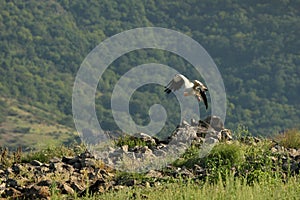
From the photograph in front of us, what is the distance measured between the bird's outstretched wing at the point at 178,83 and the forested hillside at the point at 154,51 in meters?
96.3

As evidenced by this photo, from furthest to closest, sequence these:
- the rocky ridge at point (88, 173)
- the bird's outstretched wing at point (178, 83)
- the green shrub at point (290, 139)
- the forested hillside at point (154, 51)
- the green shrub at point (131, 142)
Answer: the forested hillside at point (154, 51), the green shrub at point (290, 139), the green shrub at point (131, 142), the bird's outstretched wing at point (178, 83), the rocky ridge at point (88, 173)

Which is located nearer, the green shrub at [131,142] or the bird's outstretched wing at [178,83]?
the bird's outstretched wing at [178,83]

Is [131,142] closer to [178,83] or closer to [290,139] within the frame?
[178,83]

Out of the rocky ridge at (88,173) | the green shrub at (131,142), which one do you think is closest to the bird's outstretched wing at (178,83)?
the rocky ridge at (88,173)

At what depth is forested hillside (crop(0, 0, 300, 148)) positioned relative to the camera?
5133 inches

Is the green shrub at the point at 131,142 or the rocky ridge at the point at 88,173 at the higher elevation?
the green shrub at the point at 131,142

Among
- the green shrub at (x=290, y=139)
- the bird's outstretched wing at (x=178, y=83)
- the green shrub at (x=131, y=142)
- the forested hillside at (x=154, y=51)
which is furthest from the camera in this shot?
the forested hillside at (x=154, y=51)

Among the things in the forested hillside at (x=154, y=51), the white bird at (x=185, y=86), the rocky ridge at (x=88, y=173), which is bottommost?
the rocky ridge at (x=88, y=173)

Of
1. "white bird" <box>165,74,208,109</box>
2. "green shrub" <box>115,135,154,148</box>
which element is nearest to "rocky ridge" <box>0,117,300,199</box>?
"green shrub" <box>115,135,154,148</box>

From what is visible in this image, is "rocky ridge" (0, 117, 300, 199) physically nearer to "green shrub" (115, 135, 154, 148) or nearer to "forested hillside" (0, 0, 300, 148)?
"green shrub" (115, 135, 154, 148)

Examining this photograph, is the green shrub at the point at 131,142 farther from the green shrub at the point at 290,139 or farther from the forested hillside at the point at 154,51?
the forested hillside at the point at 154,51

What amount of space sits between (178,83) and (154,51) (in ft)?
454

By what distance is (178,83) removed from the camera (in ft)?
59.8

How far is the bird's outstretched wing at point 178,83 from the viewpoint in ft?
59.2
